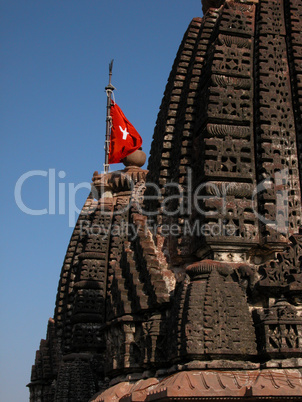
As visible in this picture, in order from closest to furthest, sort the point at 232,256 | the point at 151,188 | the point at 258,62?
the point at 232,256, the point at 258,62, the point at 151,188

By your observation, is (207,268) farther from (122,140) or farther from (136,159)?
(122,140)

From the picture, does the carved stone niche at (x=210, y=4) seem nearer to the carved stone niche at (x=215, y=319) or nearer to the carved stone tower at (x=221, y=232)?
the carved stone tower at (x=221, y=232)

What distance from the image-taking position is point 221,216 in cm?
1017

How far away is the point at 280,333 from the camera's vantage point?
918 cm

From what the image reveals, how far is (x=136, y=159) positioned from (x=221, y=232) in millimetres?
13242

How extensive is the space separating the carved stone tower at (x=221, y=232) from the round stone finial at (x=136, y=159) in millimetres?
8895

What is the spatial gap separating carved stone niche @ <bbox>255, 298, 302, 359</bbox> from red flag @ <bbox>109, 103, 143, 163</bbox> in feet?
49.2

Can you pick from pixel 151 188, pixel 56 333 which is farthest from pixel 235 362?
pixel 56 333

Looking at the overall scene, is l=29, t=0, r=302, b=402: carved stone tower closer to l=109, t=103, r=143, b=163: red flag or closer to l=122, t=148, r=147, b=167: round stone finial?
l=122, t=148, r=147, b=167: round stone finial

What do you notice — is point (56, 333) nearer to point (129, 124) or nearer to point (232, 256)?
point (129, 124)

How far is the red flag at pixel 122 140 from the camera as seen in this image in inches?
947

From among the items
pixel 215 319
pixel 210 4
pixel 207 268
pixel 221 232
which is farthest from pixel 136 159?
pixel 215 319

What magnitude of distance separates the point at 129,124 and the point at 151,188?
12480mm

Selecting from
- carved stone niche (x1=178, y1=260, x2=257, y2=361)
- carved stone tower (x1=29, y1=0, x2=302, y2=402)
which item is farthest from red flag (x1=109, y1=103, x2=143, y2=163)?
carved stone niche (x1=178, y1=260, x2=257, y2=361)
